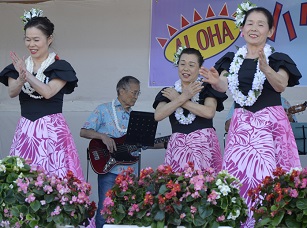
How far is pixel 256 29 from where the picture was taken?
4172 mm

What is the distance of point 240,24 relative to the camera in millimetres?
4293

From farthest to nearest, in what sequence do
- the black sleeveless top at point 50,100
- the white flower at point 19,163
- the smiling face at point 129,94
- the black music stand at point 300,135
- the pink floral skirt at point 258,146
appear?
the smiling face at point 129,94 < the black music stand at point 300,135 < the black sleeveless top at point 50,100 < the pink floral skirt at point 258,146 < the white flower at point 19,163

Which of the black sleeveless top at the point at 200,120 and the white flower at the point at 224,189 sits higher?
the black sleeveless top at the point at 200,120

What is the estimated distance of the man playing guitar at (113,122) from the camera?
611cm

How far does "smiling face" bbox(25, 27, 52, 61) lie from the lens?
4.62 m

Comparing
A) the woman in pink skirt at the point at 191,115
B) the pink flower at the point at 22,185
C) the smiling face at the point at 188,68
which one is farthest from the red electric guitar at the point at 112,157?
the pink flower at the point at 22,185

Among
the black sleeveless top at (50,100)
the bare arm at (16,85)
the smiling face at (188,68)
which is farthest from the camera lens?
the smiling face at (188,68)

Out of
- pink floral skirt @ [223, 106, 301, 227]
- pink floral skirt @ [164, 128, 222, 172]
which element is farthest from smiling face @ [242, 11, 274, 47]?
pink floral skirt @ [164, 128, 222, 172]

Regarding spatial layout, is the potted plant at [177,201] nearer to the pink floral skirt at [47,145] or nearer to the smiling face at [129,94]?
the pink floral skirt at [47,145]

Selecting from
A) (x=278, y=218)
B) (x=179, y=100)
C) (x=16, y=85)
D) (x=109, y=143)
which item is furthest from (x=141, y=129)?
(x=278, y=218)

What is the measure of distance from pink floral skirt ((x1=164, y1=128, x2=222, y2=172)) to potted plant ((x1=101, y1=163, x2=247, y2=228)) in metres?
1.30

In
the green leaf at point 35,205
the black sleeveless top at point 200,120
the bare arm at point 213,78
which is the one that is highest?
the bare arm at point 213,78

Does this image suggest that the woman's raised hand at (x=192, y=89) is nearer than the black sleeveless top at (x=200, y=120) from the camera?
Yes

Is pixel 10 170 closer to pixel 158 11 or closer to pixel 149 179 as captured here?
pixel 149 179
